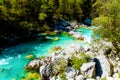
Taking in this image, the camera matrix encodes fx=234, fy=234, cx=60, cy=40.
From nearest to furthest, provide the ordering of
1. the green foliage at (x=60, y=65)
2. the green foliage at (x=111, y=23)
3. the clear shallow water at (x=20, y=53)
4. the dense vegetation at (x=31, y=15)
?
the green foliage at (x=60, y=65) < the clear shallow water at (x=20, y=53) < the green foliage at (x=111, y=23) < the dense vegetation at (x=31, y=15)

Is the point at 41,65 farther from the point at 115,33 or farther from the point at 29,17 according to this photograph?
the point at 29,17

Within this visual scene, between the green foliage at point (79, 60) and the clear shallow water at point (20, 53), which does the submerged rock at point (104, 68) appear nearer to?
the green foliage at point (79, 60)

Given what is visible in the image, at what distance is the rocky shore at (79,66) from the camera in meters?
30.9

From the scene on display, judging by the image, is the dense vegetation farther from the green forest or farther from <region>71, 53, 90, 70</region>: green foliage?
<region>71, 53, 90, 70</region>: green foliage

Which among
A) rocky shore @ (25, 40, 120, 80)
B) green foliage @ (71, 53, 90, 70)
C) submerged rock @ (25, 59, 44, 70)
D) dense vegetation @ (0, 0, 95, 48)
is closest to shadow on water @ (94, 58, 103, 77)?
rocky shore @ (25, 40, 120, 80)

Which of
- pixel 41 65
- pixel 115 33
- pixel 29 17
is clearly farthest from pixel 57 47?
pixel 29 17

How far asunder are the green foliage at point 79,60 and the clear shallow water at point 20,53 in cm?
758

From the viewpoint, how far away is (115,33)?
35594mm

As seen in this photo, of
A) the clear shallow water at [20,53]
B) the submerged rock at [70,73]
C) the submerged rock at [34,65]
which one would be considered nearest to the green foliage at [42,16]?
the clear shallow water at [20,53]

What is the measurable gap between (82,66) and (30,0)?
2985 cm

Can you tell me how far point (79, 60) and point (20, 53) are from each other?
1343 cm

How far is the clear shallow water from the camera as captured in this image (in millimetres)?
34406

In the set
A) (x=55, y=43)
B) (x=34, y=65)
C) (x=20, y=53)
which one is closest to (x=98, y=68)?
(x=34, y=65)

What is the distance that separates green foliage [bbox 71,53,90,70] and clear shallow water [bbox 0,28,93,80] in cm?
758
